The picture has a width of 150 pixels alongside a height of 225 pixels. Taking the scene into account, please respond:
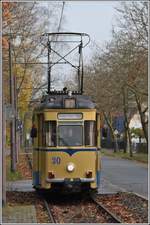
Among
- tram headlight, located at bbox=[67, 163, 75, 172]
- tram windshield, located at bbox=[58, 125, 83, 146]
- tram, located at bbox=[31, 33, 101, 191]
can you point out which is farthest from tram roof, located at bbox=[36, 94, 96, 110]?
tram headlight, located at bbox=[67, 163, 75, 172]

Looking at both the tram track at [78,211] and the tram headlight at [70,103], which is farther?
the tram headlight at [70,103]

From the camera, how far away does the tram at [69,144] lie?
63.1ft

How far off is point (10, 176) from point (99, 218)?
53.9 ft

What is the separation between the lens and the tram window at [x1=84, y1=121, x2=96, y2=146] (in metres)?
19.5

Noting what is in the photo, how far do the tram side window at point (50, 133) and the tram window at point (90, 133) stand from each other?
2.94 ft

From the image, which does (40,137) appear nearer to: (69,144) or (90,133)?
(69,144)

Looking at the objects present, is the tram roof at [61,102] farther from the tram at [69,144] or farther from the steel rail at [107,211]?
the steel rail at [107,211]

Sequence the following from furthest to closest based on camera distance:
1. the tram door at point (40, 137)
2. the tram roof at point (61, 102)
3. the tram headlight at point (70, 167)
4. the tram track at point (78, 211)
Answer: the tram door at point (40, 137), the tram roof at point (61, 102), the tram headlight at point (70, 167), the tram track at point (78, 211)

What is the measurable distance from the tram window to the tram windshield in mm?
148

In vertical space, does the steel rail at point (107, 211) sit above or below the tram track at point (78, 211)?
above

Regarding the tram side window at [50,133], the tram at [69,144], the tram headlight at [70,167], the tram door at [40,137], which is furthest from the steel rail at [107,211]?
the tram side window at [50,133]

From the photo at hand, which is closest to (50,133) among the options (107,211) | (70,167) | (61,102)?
(61,102)

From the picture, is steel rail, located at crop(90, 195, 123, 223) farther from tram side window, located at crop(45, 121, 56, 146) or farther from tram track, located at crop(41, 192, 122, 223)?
tram side window, located at crop(45, 121, 56, 146)

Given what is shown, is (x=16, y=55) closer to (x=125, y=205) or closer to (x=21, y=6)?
(x=21, y=6)
